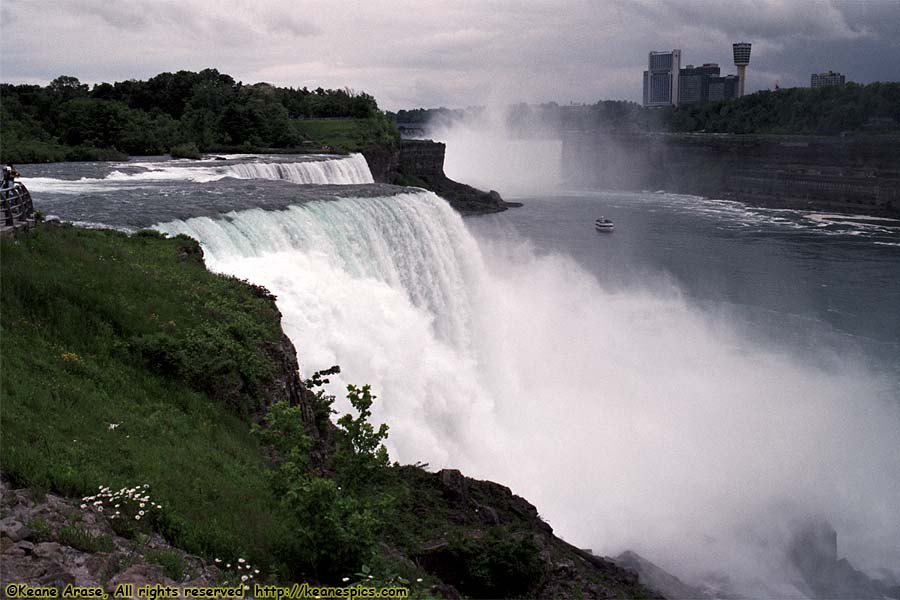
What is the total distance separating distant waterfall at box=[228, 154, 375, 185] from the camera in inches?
1245

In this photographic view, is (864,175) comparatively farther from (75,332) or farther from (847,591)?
(75,332)

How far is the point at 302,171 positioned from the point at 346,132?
2543 cm

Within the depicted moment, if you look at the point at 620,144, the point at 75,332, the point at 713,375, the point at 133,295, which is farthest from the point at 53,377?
the point at 620,144

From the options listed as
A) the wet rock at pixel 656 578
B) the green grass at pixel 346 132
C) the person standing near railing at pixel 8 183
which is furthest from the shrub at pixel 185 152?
the wet rock at pixel 656 578

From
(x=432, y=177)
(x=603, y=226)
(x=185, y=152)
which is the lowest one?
(x=603, y=226)

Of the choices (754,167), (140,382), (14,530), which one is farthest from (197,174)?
(754,167)

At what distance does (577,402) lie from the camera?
76.7 feet

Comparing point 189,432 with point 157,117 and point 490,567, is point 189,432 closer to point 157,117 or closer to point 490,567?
point 490,567

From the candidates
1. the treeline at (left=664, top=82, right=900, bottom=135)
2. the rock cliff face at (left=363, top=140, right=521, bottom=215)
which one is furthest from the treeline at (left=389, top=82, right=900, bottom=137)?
the rock cliff face at (left=363, top=140, right=521, bottom=215)

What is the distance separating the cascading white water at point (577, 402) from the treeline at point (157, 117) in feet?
66.1

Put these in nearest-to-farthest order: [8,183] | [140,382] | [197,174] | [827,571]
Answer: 1. [140,382]
2. [8,183]
3. [827,571]
4. [197,174]

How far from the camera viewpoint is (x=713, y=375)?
26.9 meters

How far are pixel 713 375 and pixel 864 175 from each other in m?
51.7

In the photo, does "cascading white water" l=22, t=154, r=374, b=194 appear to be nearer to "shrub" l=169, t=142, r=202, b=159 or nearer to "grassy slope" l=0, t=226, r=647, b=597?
"shrub" l=169, t=142, r=202, b=159
